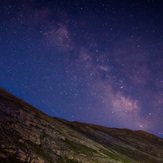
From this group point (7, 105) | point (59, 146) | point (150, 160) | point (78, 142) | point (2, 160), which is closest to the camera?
point (2, 160)

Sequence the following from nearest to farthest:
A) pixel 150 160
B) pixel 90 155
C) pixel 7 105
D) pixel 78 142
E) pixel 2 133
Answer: pixel 2 133
pixel 90 155
pixel 7 105
pixel 78 142
pixel 150 160

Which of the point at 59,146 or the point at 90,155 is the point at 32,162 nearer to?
the point at 59,146

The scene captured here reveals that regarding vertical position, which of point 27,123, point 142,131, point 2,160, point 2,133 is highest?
point 142,131

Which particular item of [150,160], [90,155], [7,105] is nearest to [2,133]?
[7,105]

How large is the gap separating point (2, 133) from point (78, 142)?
25507 millimetres

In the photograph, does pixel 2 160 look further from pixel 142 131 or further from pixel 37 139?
pixel 142 131

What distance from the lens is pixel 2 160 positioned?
33.2m

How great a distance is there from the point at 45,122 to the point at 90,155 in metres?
15.2

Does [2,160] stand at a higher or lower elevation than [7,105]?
lower

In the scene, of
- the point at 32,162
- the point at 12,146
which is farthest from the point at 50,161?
the point at 12,146

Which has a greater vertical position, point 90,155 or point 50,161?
point 90,155

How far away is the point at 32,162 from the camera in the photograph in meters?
37.1

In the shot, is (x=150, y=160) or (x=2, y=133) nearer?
(x=2, y=133)

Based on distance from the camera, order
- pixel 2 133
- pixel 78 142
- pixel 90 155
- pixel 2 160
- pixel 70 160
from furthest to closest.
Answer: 1. pixel 78 142
2. pixel 90 155
3. pixel 70 160
4. pixel 2 133
5. pixel 2 160
